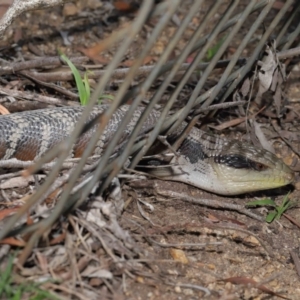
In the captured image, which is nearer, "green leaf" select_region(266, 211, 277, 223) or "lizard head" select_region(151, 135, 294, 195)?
"green leaf" select_region(266, 211, 277, 223)

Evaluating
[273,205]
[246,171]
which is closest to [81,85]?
[246,171]

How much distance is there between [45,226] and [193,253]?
1121mm

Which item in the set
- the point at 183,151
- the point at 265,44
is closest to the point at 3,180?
the point at 183,151

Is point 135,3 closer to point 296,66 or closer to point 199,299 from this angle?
point 296,66

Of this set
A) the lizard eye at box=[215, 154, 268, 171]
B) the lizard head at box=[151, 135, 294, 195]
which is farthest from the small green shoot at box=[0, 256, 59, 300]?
the lizard eye at box=[215, 154, 268, 171]

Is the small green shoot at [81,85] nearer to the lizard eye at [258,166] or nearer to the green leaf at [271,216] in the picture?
the lizard eye at [258,166]

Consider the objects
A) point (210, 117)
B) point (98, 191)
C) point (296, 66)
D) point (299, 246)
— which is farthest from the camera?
point (296, 66)

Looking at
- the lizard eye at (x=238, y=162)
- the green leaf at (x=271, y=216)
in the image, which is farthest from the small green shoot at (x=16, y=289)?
the lizard eye at (x=238, y=162)

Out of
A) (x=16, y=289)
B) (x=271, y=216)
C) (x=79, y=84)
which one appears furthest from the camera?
(x=79, y=84)

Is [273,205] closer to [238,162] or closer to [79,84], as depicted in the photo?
[238,162]

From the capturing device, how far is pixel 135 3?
6293mm

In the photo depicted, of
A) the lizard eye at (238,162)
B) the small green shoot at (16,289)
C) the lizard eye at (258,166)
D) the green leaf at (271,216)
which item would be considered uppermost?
the lizard eye at (258,166)

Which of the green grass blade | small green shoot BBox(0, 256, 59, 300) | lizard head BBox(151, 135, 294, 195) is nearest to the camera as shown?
small green shoot BBox(0, 256, 59, 300)

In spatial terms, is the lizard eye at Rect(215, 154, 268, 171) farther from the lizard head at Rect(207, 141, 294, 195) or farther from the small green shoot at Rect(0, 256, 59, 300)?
the small green shoot at Rect(0, 256, 59, 300)
